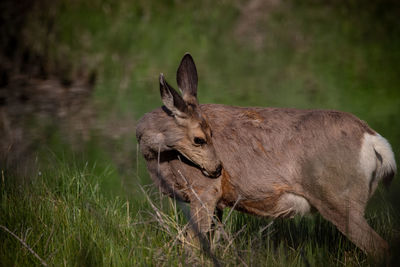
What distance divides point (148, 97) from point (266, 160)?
725 cm

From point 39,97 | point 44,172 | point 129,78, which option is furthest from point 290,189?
point 129,78

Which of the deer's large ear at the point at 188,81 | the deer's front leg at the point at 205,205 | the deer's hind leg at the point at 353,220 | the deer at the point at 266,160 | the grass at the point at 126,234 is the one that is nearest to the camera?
the grass at the point at 126,234

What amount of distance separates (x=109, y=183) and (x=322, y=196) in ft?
10.3

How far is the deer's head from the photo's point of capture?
464cm

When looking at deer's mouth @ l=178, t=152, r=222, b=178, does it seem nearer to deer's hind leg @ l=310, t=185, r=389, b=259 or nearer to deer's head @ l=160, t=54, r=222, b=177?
deer's head @ l=160, t=54, r=222, b=177

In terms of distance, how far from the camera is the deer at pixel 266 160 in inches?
173

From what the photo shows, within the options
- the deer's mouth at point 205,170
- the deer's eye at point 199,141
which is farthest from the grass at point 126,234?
the deer's eye at point 199,141

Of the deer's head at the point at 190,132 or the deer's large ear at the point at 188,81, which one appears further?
the deer's large ear at the point at 188,81

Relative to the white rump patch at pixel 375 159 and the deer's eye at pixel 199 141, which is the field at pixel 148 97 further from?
the deer's eye at pixel 199 141

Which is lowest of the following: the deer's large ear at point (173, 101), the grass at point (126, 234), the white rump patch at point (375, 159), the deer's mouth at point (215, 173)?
the grass at point (126, 234)

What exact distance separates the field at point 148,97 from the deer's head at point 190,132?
0.48 m

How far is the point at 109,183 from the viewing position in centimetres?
689

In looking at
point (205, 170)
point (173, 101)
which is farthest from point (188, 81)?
point (205, 170)

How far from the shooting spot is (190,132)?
474 cm
